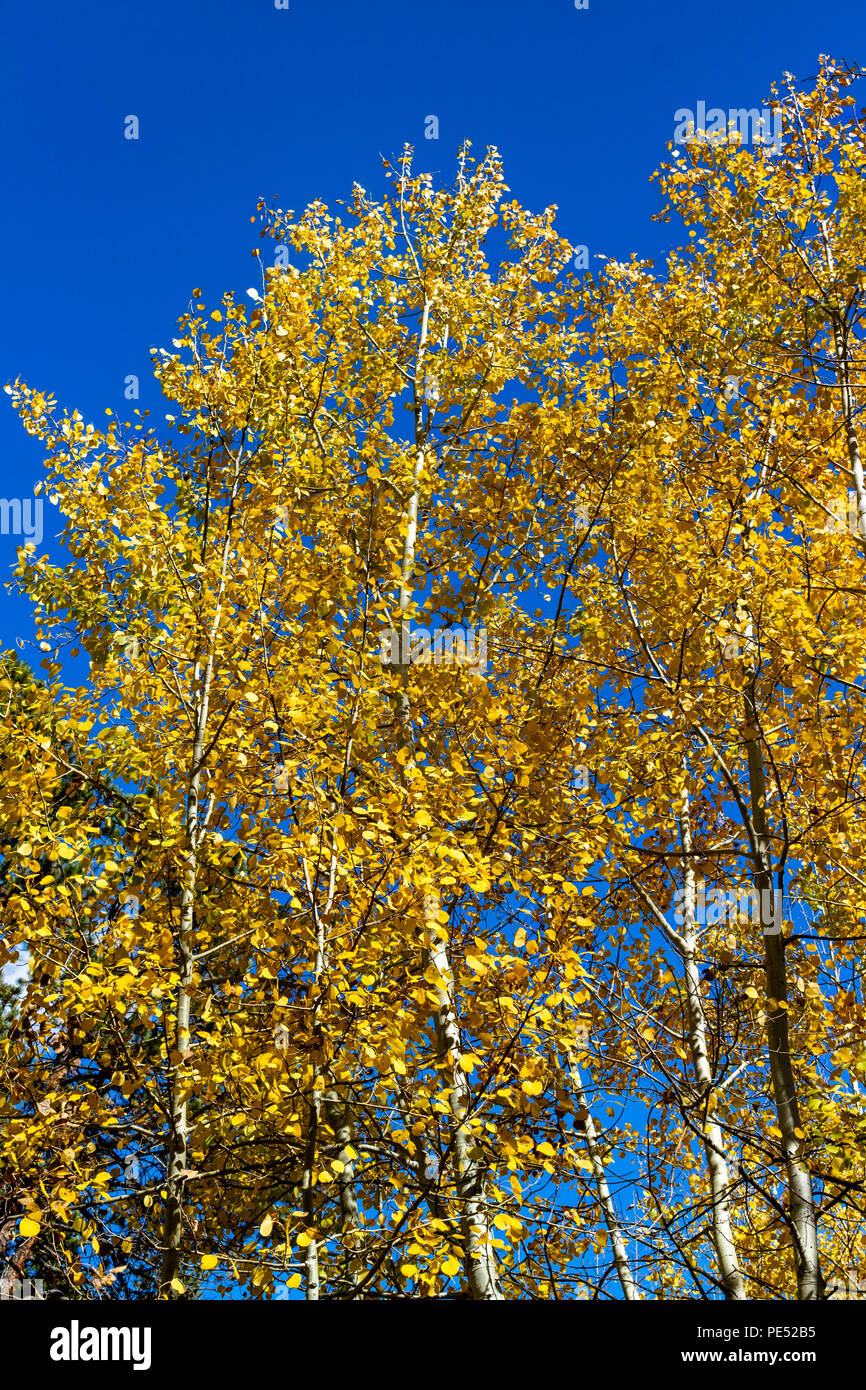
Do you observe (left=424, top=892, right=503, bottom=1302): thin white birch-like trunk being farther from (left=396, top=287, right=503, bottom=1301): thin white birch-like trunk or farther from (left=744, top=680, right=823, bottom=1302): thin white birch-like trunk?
(left=744, top=680, right=823, bottom=1302): thin white birch-like trunk

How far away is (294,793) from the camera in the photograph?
17.0 feet

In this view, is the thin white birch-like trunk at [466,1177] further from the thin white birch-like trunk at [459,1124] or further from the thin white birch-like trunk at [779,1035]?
the thin white birch-like trunk at [779,1035]

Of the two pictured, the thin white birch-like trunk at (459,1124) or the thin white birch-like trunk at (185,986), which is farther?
the thin white birch-like trunk at (185,986)

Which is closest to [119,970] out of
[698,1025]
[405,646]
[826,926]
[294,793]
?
[294,793]

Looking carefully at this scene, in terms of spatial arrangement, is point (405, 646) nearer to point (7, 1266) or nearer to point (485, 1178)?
point (485, 1178)
